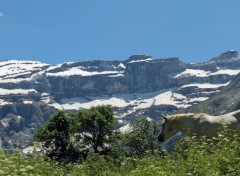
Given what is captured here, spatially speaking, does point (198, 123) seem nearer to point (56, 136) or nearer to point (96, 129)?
point (56, 136)

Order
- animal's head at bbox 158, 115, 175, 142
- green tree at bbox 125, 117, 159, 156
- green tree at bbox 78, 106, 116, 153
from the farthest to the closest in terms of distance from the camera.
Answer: green tree at bbox 125, 117, 159, 156, green tree at bbox 78, 106, 116, 153, animal's head at bbox 158, 115, 175, 142

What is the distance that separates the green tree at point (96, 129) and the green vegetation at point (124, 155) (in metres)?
0.18

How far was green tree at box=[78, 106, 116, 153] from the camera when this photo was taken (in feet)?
A: 296

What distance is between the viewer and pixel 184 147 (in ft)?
61.8

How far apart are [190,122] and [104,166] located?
5805 millimetres

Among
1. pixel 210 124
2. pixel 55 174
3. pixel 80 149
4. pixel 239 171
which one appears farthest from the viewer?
pixel 80 149

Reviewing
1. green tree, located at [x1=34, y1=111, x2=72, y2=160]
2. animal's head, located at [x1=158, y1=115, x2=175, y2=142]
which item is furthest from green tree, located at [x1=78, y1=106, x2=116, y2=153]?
animal's head, located at [x1=158, y1=115, x2=175, y2=142]

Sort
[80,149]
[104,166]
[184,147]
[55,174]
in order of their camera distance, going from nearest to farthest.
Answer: [55,174] → [184,147] → [104,166] → [80,149]

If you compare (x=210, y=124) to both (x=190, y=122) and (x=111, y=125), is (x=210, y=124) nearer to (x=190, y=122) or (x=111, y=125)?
(x=190, y=122)

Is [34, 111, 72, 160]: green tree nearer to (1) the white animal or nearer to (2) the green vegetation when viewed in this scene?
(2) the green vegetation

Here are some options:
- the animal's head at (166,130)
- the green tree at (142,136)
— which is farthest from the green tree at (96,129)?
the animal's head at (166,130)

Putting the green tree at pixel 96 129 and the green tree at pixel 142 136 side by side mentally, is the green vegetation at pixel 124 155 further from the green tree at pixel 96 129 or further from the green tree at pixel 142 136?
the green tree at pixel 96 129

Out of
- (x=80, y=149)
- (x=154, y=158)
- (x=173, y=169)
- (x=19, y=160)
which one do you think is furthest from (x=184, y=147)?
(x=80, y=149)

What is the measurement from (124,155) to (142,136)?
43566 mm
